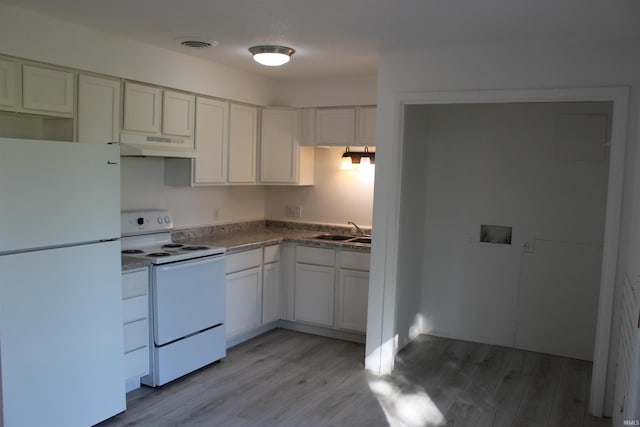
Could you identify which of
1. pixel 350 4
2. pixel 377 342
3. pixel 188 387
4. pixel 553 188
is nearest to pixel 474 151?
pixel 553 188

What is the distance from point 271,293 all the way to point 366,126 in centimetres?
174

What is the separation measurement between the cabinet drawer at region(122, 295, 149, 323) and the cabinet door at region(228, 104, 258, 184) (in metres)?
1.52

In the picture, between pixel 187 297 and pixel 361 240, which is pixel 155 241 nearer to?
pixel 187 297

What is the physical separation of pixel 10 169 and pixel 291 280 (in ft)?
9.05

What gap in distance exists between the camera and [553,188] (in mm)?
4406

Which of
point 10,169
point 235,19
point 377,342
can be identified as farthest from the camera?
point 377,342

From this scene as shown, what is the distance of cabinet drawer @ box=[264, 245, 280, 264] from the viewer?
15.3 ft

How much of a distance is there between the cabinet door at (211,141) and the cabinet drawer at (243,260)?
2.18 ft

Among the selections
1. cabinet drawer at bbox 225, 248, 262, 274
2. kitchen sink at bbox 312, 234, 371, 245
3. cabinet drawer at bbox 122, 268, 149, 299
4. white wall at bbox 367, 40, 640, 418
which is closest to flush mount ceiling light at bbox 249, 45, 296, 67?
white wall at bbox 367, 40, 640, 418

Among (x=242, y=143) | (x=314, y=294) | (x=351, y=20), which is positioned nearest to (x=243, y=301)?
(x=314, y=294)

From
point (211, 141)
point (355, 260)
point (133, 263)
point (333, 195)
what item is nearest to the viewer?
point (133, 263)

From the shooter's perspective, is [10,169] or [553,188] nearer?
[10,169]

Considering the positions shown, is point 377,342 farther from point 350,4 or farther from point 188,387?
point 350,4

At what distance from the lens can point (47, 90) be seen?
123 inches
